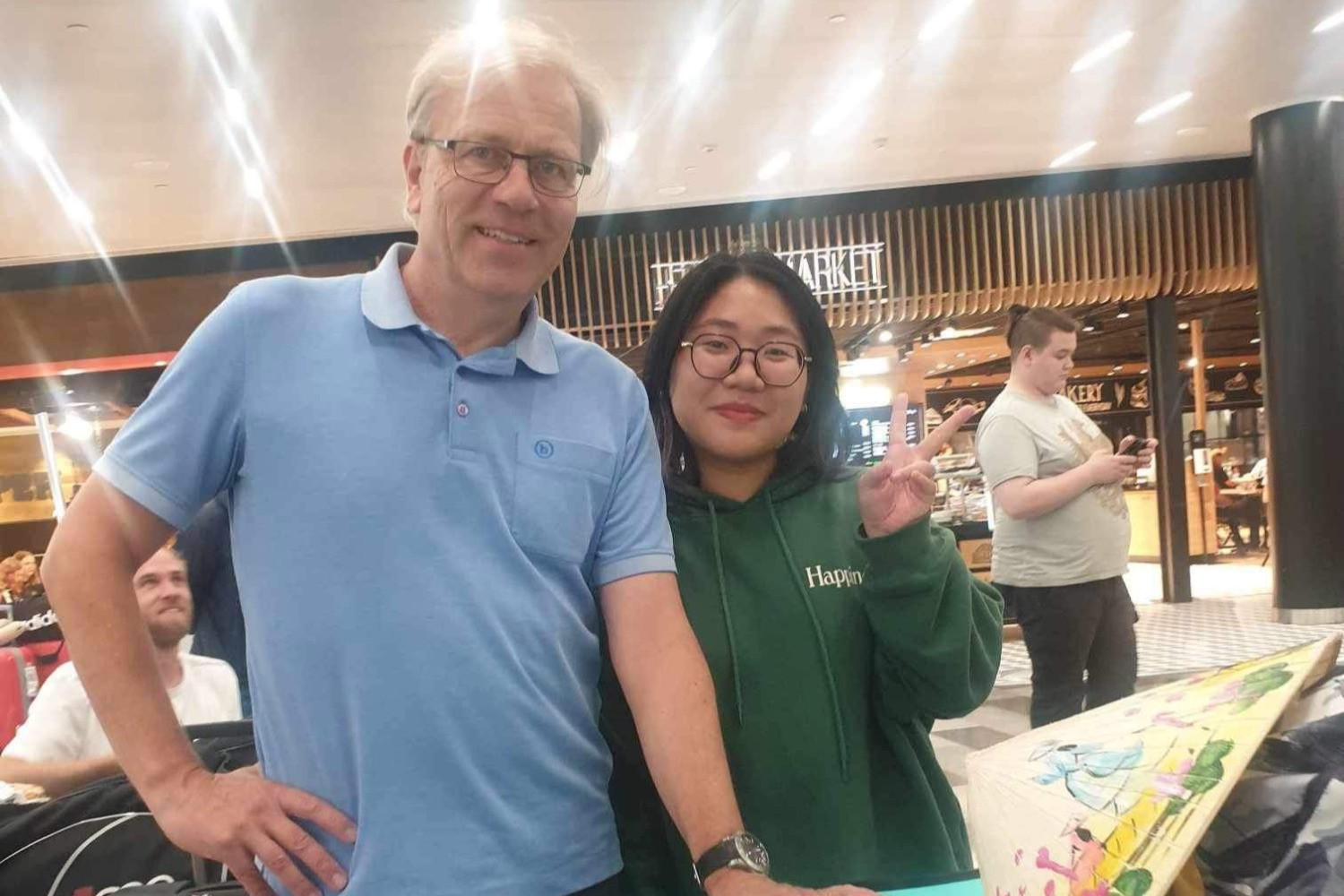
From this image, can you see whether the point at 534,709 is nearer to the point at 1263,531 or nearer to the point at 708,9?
the point at 708,9

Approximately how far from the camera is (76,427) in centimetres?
910

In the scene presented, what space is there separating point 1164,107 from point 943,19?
2.58m

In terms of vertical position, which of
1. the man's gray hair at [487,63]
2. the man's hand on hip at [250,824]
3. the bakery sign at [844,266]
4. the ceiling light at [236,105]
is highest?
the ceiling light at [236,105]

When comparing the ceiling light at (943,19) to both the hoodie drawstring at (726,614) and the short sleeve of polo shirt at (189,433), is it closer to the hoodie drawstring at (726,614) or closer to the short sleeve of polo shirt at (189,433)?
the hoodie drawstring at (726,614)

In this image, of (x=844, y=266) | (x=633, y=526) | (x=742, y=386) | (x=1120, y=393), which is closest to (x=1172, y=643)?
(x=844, y=266)

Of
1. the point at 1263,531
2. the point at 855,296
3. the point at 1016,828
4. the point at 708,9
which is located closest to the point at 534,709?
the point at 1016,828

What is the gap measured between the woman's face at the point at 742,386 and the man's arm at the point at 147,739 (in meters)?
0.64

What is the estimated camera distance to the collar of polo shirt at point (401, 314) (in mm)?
1047

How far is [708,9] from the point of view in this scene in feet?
15.7

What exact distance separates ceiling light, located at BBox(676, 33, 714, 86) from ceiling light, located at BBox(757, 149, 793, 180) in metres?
1.61

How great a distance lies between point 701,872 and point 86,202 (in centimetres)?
742

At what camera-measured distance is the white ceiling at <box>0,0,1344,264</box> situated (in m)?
4.72

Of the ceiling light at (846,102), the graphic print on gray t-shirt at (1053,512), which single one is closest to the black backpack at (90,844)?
the graphic print on gray t-shirt at (1053,512)

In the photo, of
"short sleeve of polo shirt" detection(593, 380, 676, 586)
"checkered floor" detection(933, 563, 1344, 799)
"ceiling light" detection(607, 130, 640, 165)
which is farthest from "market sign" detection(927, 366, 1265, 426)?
"short sleeve of polo shirt" detection(593, 380, 676, 586)
